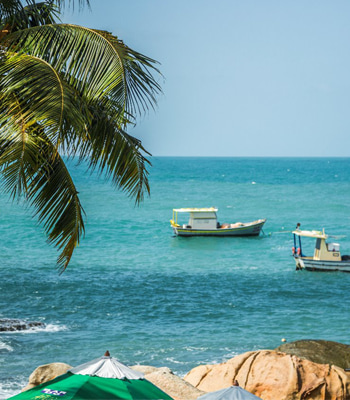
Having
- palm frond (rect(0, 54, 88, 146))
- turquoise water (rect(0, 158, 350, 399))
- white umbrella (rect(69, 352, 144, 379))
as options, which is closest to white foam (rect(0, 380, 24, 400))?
turquoise water (rect(0, 158, 350, 399))

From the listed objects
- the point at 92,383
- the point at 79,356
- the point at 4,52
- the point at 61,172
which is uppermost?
the point at 4,52

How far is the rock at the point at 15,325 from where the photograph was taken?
89.0ft

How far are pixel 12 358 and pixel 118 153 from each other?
1486 cm

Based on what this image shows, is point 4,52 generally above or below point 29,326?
above

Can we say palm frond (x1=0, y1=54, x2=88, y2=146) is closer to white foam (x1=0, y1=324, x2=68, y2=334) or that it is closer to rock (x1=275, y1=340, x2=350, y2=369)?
rock (x1=275, y1=340, x2=350, y2=369)

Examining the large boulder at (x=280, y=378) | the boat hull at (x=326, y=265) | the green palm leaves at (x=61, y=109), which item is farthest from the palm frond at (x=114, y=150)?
the boat hull at (x=326, y=265)

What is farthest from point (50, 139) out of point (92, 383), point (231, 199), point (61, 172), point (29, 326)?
point (231, 199)

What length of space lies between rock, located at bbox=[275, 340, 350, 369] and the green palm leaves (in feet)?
29.7

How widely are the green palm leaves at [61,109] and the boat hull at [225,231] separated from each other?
4967 centimetres

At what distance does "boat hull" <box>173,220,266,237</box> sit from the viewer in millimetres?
60188

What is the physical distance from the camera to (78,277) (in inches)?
1566

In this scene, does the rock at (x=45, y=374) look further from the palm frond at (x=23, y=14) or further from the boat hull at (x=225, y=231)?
the boat hull at (x=225, y=231)

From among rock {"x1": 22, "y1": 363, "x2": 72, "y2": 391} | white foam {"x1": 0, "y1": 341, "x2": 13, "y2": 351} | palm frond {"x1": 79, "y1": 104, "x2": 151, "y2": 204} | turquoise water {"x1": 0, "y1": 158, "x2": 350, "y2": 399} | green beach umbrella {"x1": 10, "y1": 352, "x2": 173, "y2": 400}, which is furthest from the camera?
turquoise water {"x1": 0, "y1": 158, "x2": 350, "y2": 399}

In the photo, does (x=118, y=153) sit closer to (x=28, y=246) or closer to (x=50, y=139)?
(x=50, y=139)
